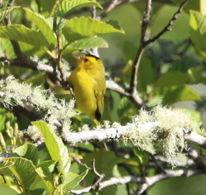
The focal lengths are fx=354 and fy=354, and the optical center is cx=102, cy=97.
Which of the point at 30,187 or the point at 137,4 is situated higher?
the point at 137,4

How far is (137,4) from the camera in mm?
3166

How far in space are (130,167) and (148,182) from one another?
26cm

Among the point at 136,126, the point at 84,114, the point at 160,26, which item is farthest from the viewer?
the point at 160,26

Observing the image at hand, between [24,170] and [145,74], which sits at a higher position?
[24,170]

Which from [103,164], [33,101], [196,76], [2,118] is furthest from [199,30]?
[2,118]

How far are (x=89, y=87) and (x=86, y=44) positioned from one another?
3.11 ft

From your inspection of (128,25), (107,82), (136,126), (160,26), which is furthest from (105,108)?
(128,25)

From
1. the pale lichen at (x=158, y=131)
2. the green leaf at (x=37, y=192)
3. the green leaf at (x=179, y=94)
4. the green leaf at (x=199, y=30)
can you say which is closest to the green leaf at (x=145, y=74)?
the green leaf at (x=179, y=94)

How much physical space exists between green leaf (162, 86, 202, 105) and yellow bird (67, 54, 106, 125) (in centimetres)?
43

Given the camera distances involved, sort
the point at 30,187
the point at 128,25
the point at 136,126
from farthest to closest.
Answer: the point at 128,25 < the point at 136,126 < the point at 30,187

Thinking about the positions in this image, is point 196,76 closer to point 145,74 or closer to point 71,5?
point 145,74

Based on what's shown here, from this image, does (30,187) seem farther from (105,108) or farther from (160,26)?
(160,26)

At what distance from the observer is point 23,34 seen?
61.4 inches

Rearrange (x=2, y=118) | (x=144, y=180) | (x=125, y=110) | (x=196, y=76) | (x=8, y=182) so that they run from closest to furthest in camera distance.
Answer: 1. (x=8, y=182)
2. (x=2, y=118)
3. (x=144, y=180)
4. (x=196, y=76)
5. (x=125, y=110)
